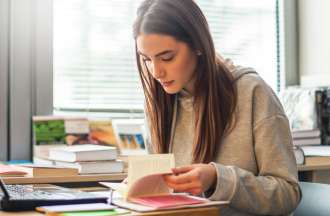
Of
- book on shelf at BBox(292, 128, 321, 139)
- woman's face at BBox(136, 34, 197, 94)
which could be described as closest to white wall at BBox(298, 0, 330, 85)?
book on shelf at BBox(292, 128, 321, 139)

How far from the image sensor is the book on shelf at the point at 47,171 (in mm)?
1832

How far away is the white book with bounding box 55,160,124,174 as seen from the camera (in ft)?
6.28

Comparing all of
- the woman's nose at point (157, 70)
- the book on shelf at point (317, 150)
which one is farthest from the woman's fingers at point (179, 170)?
the book on shelf at point (317, 150)

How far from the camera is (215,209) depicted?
1.19 m

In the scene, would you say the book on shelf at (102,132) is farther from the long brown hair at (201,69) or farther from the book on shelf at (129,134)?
the long brown hair at (201,69)

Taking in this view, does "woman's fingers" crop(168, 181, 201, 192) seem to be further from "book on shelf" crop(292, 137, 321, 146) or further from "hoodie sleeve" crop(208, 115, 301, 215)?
"book on shelf" crop(292, 137, 321, 146)

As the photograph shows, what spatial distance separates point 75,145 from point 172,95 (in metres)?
0.65

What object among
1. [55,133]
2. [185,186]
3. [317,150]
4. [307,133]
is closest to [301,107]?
[307,133]

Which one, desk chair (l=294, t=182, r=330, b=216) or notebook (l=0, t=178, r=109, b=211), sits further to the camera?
desk chair (l=294, t=182, r=330, b=216)

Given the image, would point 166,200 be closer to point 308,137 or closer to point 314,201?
point 314,201

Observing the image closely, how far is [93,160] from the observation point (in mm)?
1936

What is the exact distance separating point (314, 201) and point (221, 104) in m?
0.36

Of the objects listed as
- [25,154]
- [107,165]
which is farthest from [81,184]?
[25,154]

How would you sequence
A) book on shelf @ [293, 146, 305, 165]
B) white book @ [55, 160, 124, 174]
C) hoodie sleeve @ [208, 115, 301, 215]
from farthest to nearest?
1. book on shelf @ [293, 146, 305, 165]
2. white book @ [55, 160, 124, 174]
3. hoodie sleeve @ [208, 115, 301, 215]
